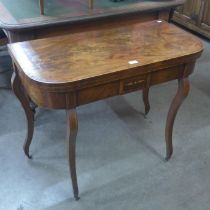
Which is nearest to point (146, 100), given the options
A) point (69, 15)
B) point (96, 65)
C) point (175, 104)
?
point (175, 104)

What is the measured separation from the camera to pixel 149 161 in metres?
1.59

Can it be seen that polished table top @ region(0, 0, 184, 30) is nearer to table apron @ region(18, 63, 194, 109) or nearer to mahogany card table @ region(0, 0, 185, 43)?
mahogany card table @ region(0, 0, 185, 43)

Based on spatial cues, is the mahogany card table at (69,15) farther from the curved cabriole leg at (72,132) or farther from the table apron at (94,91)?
the curved cabriole leg at (72,132)

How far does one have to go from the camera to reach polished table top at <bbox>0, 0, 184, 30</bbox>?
1.35 m

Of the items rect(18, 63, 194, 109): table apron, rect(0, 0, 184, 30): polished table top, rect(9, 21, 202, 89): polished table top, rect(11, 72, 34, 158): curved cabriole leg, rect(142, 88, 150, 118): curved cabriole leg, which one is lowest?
rect(142, 88, 150, 118): curved cabriole leg

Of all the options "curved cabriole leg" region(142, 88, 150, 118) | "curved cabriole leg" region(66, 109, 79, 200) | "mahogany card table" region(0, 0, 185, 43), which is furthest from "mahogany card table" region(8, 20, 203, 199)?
"curved cabriole leg" region(142, 88, 150, 118)

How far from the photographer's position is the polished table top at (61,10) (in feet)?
4.43

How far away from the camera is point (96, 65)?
107 centimetres

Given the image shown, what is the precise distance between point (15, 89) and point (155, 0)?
0.96 metres

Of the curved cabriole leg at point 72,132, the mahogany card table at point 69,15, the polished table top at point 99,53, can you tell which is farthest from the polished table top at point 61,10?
the curved cabriole leg at point 72,132

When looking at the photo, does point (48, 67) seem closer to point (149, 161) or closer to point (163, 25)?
point (163, 25)

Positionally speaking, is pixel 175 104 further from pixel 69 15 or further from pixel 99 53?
pixel 69 15

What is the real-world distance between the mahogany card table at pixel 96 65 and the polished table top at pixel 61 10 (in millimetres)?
159

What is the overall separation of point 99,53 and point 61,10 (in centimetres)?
51
